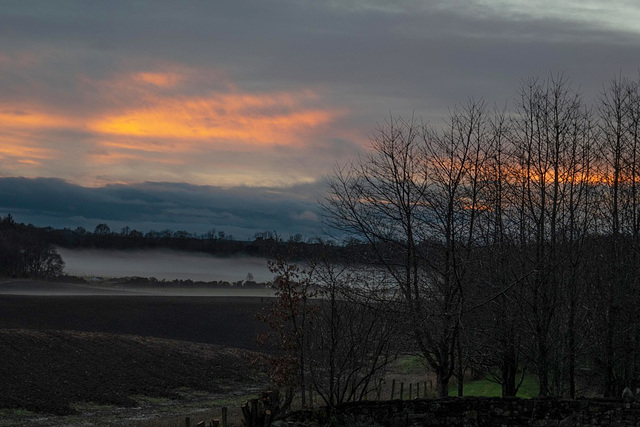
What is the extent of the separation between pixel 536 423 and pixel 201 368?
35.6 meters

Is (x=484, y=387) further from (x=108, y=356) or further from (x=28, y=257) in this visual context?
(x=28, y=257)

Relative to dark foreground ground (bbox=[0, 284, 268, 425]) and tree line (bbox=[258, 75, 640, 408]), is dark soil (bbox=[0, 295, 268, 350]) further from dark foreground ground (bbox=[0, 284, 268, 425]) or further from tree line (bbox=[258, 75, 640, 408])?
tree line (bbox=[258, 75, 640, 408])

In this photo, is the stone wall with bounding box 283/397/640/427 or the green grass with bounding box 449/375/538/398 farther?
the green grass with bounding box 449/375/538/398

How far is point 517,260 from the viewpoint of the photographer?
81.3 feet

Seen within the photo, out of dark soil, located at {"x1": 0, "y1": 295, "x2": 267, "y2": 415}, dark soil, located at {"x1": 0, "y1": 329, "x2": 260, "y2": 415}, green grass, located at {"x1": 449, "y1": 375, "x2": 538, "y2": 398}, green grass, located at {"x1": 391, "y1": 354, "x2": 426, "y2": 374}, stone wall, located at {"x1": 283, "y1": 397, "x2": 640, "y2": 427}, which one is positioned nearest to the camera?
stone wall, located at {"x1": 283, "y1": 397, "x2": 640, "y2": 427}

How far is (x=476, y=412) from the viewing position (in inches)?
726

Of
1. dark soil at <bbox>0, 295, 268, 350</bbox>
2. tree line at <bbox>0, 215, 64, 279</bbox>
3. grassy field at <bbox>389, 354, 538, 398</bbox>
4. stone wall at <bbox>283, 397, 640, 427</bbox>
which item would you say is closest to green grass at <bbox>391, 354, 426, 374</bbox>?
grassy field at <bbox>389, 354, 538, 398</bbox>

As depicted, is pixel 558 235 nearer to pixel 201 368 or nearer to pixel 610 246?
pixel 610 246

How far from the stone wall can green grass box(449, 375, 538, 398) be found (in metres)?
11.9

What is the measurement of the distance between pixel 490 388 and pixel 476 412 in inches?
583

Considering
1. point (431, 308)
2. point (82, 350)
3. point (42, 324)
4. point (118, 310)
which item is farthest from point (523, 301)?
point (118, 310)

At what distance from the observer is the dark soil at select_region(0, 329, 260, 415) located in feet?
118

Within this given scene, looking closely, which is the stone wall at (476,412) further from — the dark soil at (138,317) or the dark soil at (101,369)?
the dark soil at (138,317)

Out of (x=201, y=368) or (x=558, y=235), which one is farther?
(x=201, y=368)
